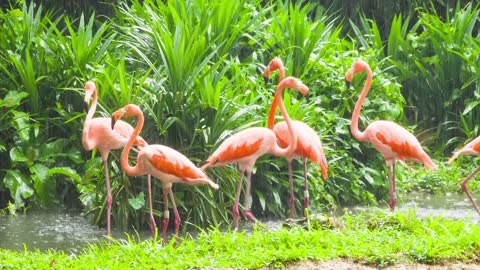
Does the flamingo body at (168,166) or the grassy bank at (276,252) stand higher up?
the flamingo body at (168,166)

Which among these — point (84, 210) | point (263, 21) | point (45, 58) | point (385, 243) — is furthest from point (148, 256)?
point (263, 21)

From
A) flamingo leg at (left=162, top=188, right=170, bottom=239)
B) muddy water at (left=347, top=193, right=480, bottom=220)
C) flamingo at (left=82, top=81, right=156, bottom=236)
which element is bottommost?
muddy water at (left=347, top=193, right=480, bottom=220)

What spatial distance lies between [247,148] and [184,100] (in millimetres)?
1064

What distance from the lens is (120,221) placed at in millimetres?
8812

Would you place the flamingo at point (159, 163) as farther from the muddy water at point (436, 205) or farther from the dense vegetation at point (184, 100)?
the muddy water at point (436, 205)

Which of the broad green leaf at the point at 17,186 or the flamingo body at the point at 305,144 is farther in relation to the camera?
the broad green leaf at the point at 17,186

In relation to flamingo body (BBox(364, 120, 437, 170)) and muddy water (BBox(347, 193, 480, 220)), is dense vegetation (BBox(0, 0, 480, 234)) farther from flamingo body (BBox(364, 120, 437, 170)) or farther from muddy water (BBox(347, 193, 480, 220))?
flamingo body (BBox(364, 120, 437, 170))

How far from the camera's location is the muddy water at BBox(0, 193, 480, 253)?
27.2 feet

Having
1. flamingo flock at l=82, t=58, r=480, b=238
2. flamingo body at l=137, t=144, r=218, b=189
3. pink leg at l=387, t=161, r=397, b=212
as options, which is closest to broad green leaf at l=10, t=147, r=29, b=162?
flamingo flock at l=82, t=58, r=480, b=238

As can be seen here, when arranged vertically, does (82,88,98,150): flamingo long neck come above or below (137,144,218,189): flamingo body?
above

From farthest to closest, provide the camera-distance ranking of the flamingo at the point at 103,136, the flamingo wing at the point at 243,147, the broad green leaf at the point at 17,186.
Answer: the broad green leaf at the point at 17,186 < the flamingo at the point at 103,136 < the flamingo wing at the point at 243,147

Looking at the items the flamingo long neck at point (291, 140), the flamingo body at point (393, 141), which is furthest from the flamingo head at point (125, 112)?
the flamingo body at point (393, 141)

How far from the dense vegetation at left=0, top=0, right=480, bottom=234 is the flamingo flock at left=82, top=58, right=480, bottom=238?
A: 343 mm

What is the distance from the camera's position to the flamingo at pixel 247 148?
27.1 ft
